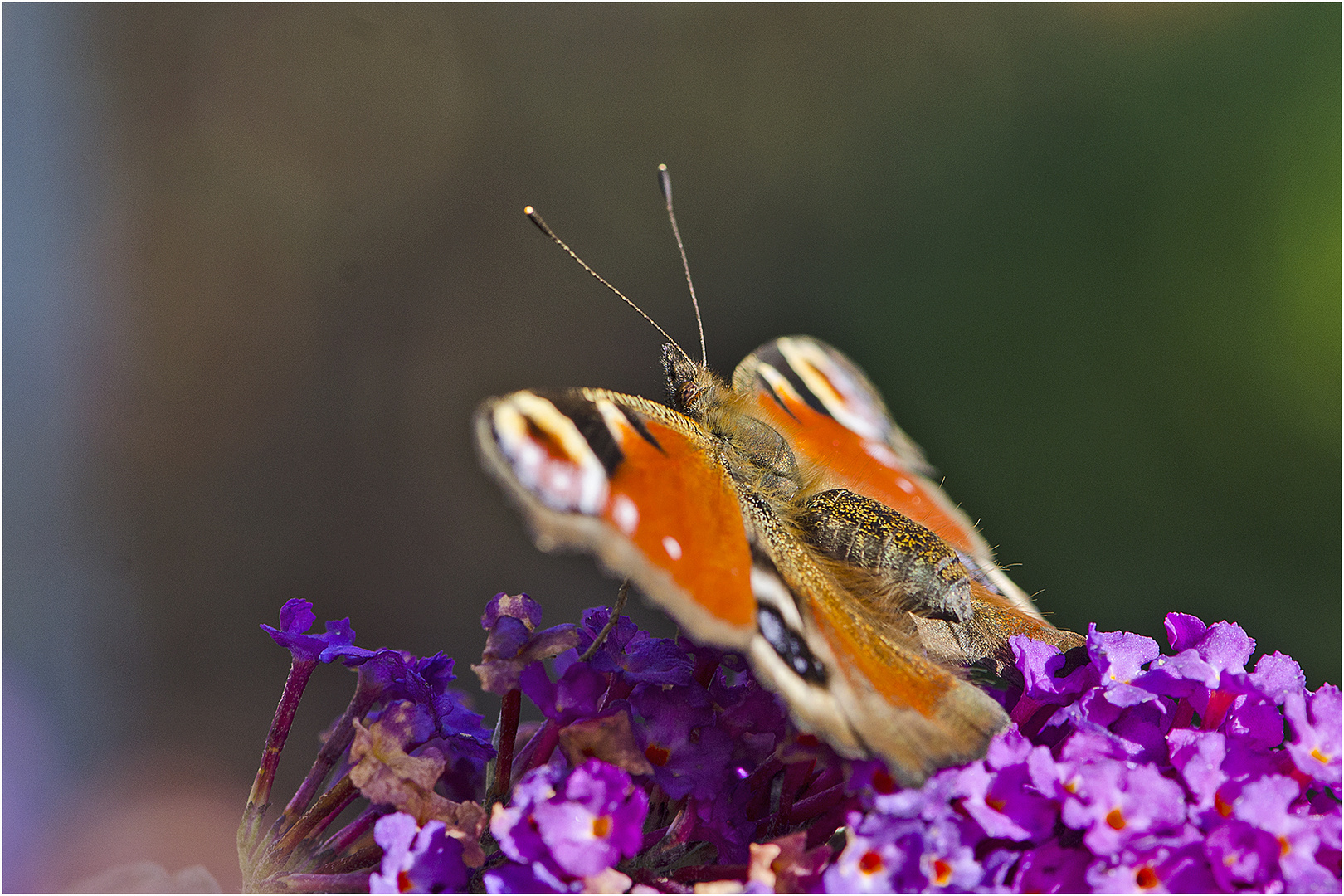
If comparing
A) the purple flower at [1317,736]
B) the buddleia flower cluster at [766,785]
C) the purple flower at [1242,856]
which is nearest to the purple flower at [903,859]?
the buddleia flower cluster at [766,785]

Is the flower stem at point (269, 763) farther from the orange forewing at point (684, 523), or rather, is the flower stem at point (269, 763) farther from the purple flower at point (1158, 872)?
the purple flower at point (1158, 872)

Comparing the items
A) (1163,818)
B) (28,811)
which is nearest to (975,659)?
(1163,818)

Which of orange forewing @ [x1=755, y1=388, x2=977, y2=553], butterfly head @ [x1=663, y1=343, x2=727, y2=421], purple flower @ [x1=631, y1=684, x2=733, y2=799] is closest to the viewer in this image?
purple flower @ [x1=631, y1=684, x2=733, y2=799]

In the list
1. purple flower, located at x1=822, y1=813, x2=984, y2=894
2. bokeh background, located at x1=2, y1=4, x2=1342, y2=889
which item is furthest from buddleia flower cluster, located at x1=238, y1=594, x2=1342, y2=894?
bokeh background, located at x1=2, y1=4, x2=1342, y2=889

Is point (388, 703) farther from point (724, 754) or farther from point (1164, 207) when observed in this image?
point (1164, 207)

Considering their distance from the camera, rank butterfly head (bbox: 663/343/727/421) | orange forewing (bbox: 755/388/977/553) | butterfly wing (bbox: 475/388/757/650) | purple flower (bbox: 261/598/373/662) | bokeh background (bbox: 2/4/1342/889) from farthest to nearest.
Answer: bokeh background (bbox: 2/4/1342/889) → orange forewing (bbox: 755/388/977/553) → butterfly head (bbox: 663/343/727/421) → purple flower (bbox: 261/598/373/662) → butterfly wing (bbox: 475/388/757/650)

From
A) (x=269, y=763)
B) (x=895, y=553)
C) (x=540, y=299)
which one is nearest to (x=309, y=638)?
(x=269, y=763)

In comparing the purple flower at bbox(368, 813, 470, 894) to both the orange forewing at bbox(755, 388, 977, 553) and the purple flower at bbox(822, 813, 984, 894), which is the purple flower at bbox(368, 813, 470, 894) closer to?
the purple flower at bbox(822, 813, 984, 894)

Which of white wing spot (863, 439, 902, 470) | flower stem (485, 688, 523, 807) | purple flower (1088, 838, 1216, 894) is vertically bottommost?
purple flower (1088, 838, 1216, 894)

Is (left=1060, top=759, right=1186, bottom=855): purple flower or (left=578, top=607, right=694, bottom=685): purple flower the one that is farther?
(left=578, top=607, right=694, bottom=685): purple flower
